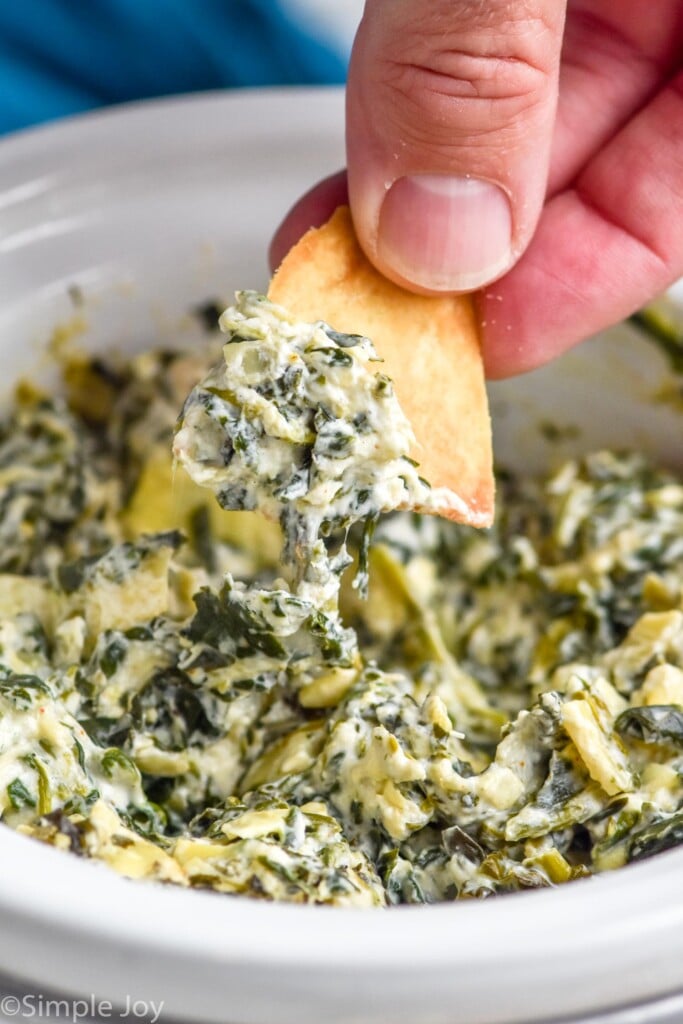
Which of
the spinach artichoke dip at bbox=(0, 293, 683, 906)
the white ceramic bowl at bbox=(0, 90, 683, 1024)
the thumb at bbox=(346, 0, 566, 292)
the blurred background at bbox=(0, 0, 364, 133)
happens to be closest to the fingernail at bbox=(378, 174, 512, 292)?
the thumb at bbox=(346, 0, 566, 292)

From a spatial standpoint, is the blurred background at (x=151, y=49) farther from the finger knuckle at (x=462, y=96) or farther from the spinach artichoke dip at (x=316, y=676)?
the finger knuckle at (x=462, y=96)

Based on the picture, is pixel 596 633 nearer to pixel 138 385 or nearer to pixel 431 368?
pixel 431 368

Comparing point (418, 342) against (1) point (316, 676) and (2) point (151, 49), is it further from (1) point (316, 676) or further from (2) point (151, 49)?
(2) point (151, 49)

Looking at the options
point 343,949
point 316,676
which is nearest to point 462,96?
point 316,676

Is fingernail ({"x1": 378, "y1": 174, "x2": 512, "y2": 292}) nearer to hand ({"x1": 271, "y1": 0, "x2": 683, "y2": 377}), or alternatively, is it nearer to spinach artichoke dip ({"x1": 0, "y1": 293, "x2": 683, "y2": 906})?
hand ({"x1": 271, "y1": 0, "x2": 683, "y2": 377})

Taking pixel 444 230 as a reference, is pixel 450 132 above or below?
above

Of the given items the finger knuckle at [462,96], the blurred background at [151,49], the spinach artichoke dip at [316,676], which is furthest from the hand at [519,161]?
the blurred background at [151,49]
